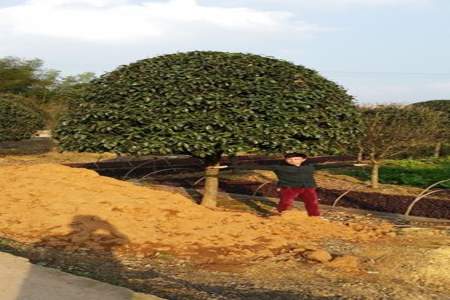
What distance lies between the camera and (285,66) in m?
9.71

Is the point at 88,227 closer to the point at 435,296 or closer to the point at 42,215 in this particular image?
the point at 42,215

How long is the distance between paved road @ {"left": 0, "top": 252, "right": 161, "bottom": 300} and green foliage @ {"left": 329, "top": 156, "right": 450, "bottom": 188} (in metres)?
11.4

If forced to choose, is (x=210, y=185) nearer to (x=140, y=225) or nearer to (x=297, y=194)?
(x=297, y=194)

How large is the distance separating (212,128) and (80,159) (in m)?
16.1

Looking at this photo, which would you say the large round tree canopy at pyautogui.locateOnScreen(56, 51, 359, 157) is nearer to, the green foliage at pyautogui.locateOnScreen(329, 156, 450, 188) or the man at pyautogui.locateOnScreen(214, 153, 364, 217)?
the man at pyautogui.locateOnScreen(214, 153, 364, 217)

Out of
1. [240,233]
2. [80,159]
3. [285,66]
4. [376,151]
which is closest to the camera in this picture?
[240,233]

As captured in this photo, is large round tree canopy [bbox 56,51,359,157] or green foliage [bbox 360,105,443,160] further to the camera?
green foliage [bbox 360,105,443,160]

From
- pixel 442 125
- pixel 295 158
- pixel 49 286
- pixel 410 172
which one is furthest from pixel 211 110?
pixel 442 125

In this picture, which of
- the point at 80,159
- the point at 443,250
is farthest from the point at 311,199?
the point at 80,159

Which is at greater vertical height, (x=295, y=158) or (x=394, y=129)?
(x=394, y=129)

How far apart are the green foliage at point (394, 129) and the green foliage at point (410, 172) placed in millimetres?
773

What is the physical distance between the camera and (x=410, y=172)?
1686cm

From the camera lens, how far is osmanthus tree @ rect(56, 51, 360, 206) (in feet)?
29.6

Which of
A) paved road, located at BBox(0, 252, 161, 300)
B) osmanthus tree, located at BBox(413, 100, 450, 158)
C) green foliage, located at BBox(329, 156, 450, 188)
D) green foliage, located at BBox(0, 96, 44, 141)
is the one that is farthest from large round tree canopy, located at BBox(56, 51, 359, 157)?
green foliage, located at BBox(0, 96, 44, 141)
